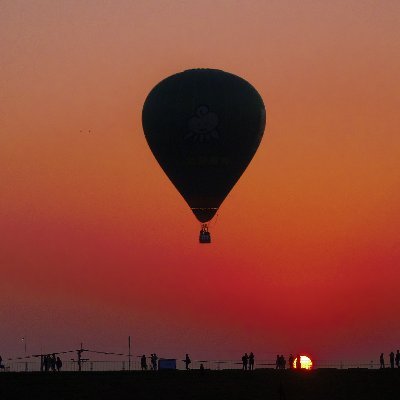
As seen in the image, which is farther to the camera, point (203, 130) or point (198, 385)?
point (203, 130)

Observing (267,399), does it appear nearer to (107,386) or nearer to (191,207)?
(107,386)

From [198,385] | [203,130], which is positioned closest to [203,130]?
[203,130]

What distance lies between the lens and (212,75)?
326 feet

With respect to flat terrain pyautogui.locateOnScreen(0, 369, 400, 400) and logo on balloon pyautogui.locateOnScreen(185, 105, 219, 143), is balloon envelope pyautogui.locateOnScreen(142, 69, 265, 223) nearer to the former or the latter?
logo on balloon pyautogui.locateOnScreen(185, 105, 219, 143)

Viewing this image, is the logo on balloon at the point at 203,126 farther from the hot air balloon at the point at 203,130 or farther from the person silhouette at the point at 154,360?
the person silhouette at the point at 154,360

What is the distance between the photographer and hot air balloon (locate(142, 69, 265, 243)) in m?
98.7

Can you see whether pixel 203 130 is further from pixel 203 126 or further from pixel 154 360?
pixel 154 360

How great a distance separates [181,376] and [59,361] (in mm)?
11292

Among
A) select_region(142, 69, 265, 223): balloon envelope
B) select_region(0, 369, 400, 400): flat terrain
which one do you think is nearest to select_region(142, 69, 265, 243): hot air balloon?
select_region(142, 69, 265, 223): balloon envelope

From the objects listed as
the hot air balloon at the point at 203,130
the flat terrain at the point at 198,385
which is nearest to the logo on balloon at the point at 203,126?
the hot air balloon at the point at 203,130

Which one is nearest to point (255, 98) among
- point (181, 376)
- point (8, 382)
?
point (181, 376)

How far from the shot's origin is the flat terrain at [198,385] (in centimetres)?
8881

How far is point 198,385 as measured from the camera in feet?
304

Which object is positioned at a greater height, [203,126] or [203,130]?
[203,126]
